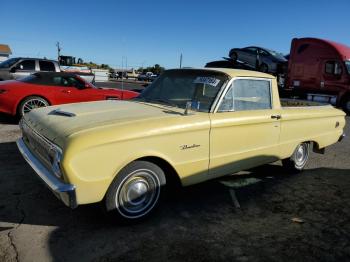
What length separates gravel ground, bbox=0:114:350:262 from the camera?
3.14 m

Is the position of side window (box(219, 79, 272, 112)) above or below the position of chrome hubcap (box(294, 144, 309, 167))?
above

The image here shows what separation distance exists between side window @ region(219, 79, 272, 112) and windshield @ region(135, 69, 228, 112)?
6.7 inches

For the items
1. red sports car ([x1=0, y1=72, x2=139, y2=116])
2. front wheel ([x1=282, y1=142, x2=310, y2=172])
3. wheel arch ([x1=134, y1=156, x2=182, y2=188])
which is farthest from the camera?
red sports car ([x1=0, y1=72, x2=139, y2=116])

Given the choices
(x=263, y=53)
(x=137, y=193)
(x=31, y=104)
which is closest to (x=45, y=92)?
(x=31, y=104)

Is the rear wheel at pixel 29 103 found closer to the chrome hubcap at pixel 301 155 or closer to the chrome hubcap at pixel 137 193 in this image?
the chrome hubcap at pixel 137 193

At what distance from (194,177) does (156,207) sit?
533mm

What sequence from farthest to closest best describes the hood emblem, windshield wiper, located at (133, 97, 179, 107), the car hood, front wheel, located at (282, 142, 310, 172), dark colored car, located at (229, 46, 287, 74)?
1. dark colored car, located at (229, 46, 287, 74)
2. front wheel, located at (282, 142, 310, 172)
3. windshield wiper, located at (133, 97, 179, 107)
4. the hood emblem
5. the car hood

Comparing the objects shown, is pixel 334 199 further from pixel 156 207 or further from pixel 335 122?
pixel 156 207

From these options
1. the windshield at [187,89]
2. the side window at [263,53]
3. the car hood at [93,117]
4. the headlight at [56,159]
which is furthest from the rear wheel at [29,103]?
the side window at [263,53]

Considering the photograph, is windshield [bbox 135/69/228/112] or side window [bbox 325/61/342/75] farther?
side window [bbox 325/61/342/75]

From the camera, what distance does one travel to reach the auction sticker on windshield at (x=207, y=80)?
4328 millimetres

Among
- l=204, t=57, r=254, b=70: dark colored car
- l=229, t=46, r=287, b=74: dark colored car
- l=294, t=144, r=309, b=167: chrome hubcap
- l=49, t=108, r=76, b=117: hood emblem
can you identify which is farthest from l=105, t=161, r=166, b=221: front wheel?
l=204, t=57, r=254, b=70: dark colored car

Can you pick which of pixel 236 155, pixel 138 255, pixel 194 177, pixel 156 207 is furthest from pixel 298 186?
pixel 138 255

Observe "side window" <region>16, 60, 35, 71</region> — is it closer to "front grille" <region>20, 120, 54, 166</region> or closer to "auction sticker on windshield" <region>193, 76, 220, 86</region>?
"front grille" <region>20, 120, 54, 166</region>
